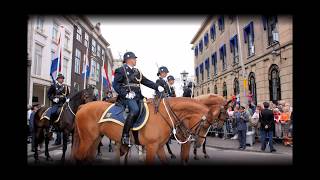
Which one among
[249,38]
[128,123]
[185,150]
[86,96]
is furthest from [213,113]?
[249,38]

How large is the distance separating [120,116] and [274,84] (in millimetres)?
16404

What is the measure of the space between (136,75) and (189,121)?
166 centimetres

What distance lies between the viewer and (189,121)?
Result: 6559 millimetres

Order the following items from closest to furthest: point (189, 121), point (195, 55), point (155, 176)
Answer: point (155, 176) < point (189, 121) < point (195, 55)

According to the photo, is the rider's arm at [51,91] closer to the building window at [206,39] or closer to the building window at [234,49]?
the building window at [234,49]

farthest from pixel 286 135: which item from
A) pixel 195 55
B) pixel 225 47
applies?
pixel 195 55

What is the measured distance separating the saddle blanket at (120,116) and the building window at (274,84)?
50.8 ft

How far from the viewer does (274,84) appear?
66.1ft

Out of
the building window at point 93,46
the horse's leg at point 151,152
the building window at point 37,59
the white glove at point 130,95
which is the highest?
the building window at point 93,46

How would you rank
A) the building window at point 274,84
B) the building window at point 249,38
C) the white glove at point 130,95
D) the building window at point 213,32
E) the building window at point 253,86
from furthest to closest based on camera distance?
the building window at point 213,32 → the building window at point 249,38 → the building window at point 253,86 → the building window at point 274,84 → the white glove at point 130,95

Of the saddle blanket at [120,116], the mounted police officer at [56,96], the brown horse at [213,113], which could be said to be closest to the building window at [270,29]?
the brown horse at [213,113]

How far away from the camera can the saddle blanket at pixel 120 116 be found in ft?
20.0

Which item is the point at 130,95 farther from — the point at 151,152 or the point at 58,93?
the point at 58,93

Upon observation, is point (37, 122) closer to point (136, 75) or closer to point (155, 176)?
point (136, 75)
